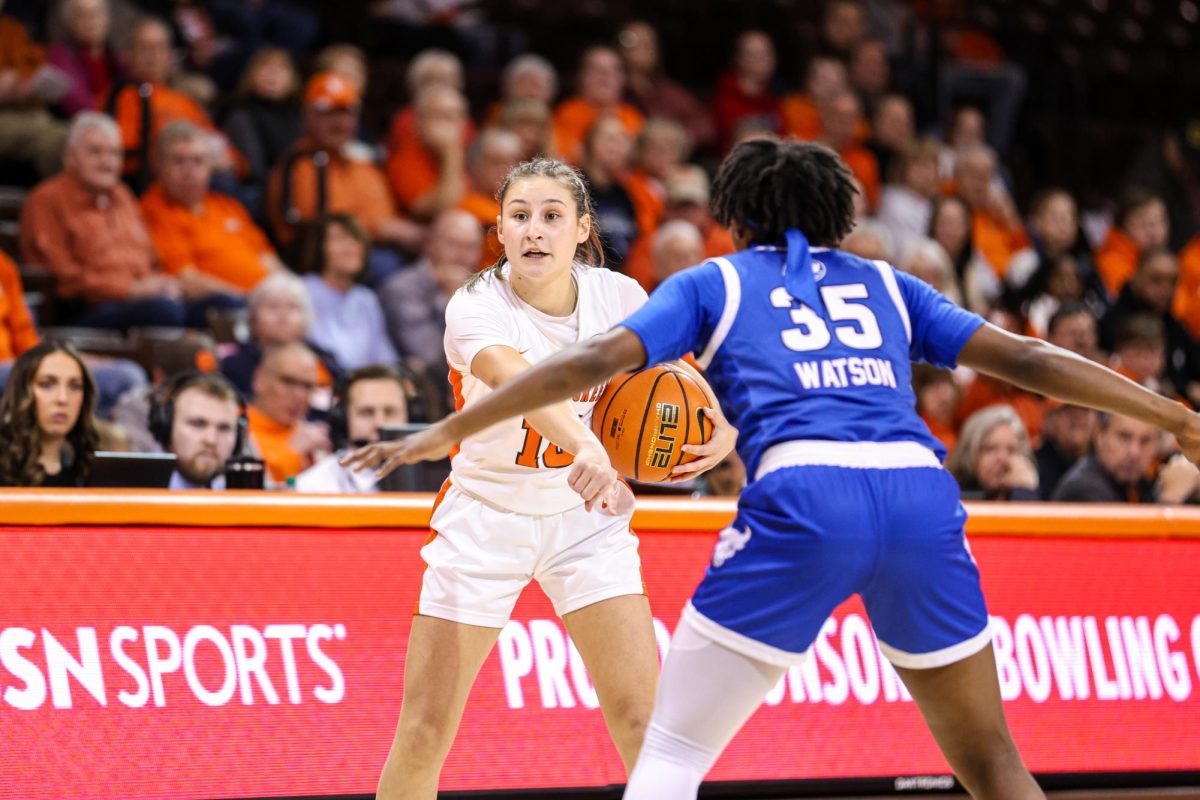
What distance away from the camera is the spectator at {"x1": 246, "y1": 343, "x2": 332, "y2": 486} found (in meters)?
7.07

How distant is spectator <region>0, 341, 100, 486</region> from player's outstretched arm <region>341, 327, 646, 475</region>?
286 cm

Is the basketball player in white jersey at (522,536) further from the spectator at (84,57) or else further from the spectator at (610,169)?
the spectator at (84,57)

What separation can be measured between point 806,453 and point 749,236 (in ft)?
1.78

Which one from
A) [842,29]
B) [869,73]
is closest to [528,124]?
[869,73]

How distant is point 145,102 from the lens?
9.00 meters

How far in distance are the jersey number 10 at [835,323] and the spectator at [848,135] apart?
8.01 meters

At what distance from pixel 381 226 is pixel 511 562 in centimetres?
579

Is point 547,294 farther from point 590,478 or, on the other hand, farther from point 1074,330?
point 1074,330

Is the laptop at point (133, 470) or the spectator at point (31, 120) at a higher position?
the spectator at point (31, 120)

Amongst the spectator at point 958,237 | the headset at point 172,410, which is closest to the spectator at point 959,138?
the spectator at point 958,237

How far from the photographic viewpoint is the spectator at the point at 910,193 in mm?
10859

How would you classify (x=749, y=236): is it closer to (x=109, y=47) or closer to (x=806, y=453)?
(x=806, y=453)

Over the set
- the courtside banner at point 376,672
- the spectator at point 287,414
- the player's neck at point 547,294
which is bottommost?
the courtside banner at point 376,672

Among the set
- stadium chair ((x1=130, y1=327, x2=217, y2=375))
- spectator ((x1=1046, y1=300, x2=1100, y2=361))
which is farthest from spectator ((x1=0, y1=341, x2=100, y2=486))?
spectator ((x1=1046, y1=300, x2=1100, y2=361))
